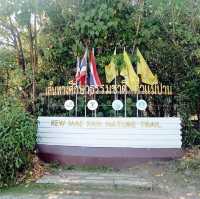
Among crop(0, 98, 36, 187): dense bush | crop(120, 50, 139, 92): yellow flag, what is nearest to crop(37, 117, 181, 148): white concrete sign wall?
crop(120, 50, 139, 92): yellow flag

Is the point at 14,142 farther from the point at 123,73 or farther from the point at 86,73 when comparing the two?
the point at 123,73

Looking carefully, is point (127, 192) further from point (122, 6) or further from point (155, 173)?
point (122, 6)

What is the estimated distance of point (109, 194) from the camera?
6508 millimetres

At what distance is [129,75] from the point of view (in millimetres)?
8680

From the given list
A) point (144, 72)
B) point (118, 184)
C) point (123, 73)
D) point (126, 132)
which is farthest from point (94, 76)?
point (118, 184)

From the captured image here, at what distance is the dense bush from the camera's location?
23.7 feet

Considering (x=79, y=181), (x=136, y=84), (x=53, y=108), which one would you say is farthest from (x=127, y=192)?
(x=53, y=108)

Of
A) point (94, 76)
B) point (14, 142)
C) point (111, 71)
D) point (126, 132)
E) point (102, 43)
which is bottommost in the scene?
point (14, 142)

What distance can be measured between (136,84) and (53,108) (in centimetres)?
208

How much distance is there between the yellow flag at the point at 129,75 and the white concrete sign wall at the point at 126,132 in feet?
2.61

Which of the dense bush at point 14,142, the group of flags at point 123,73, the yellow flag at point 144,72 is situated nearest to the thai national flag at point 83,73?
the group of flags at point 123,73

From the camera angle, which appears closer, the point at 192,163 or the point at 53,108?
the point at 192,163

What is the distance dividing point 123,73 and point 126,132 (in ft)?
4.44

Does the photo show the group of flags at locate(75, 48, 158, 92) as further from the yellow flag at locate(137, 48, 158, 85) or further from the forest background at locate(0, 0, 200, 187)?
the forest background at locate(0, 0, 200, 187)
